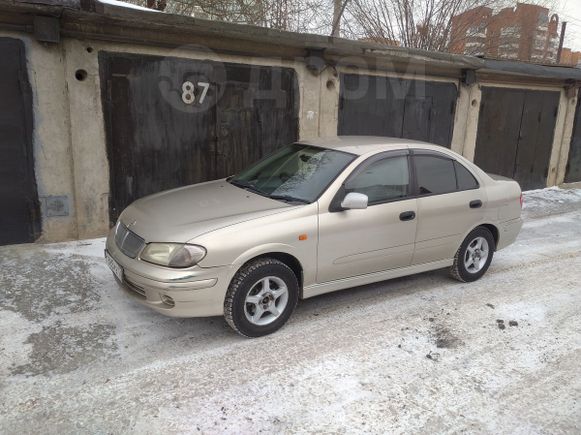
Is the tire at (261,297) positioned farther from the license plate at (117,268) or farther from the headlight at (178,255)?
the license plate at (117,268)

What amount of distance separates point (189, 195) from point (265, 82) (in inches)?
131

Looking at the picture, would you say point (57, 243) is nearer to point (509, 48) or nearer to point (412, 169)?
point (412, 169)

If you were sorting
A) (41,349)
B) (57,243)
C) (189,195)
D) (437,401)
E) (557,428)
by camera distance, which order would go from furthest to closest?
(57,243) → (189,195) → (41,349) → (437,401) → (557,428)

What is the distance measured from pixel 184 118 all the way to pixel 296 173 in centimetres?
271

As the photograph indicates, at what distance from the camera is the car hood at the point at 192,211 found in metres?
3.67

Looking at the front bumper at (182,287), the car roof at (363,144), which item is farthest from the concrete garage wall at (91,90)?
the front bumper at (182,287)

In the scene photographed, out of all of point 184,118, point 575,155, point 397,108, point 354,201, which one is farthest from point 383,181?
point 575,155

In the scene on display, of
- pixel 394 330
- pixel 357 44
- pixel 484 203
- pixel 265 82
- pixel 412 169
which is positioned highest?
pixel 357 44

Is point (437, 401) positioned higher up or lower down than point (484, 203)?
lower down

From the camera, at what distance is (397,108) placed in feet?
29.5

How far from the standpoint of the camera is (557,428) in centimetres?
300

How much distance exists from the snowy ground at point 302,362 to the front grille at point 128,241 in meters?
0.67

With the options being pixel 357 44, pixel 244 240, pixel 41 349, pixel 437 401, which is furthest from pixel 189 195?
pixel 357 44

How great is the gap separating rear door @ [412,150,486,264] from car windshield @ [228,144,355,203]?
0.91 m
